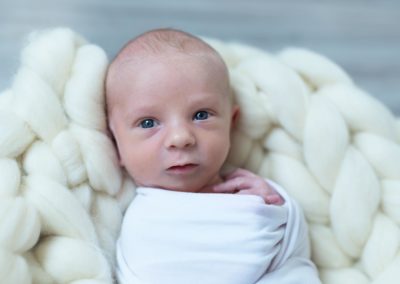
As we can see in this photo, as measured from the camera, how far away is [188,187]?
99 cm

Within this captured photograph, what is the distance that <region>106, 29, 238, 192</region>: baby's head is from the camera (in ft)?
3.17

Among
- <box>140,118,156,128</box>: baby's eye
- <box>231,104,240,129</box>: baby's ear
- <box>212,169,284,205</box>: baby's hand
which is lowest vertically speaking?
<box>212,169,284,205</box>: baby's hand

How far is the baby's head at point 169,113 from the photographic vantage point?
0.97 metres

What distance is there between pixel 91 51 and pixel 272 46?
33.3 inches

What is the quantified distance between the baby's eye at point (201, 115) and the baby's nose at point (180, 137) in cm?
4

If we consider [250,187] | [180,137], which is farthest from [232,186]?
[180,137]

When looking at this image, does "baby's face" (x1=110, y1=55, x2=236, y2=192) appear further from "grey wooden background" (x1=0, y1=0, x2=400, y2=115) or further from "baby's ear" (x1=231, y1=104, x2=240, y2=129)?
"grey wooden background" (x1=0, y1=0, x2=400, y2=115)

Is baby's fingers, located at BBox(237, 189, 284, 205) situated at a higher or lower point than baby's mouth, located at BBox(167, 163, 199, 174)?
lower

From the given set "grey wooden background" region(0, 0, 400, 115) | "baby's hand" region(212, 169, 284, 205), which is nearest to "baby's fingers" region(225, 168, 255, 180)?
"baby's hand" region(212, 169, 284, 205)

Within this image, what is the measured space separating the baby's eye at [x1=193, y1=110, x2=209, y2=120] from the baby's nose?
0.04 meters

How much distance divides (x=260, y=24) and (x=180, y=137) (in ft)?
3.29

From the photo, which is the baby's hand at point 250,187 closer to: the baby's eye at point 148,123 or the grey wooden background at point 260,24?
the baby's eye at point 148,123

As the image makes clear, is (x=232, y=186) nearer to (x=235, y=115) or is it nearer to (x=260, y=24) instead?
(x=235, y=115)

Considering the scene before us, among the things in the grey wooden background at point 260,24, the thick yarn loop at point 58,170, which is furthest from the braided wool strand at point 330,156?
the grey wooden background at point 260,24
